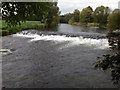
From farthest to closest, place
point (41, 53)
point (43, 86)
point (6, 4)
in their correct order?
1. point (41, 53)
2. point (43, 86)
3. point (6, 4)

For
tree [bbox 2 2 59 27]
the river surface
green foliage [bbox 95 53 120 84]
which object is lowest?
the river surface

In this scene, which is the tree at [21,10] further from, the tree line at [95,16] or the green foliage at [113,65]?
the tree line at [95,16]

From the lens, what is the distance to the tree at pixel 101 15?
7200cm

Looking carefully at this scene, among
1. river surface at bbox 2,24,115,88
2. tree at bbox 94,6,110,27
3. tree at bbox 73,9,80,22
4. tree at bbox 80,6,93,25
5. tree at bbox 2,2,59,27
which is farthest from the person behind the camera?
tree at bbox 73,9,80,22

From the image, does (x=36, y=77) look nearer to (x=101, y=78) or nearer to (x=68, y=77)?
(x=68, y=77)

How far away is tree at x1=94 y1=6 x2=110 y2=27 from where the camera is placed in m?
72.0

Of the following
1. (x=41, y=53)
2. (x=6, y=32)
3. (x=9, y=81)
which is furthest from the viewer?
(x=6, y=32)

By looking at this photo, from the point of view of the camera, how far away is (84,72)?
13844 millimetres

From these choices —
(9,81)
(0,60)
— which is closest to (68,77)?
(9,81)

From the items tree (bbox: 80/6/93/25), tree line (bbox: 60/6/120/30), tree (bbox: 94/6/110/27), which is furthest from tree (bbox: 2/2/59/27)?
tree (bbox: 80/6/93/25)

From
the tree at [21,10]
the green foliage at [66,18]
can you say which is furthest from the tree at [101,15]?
the tree at [21,10]

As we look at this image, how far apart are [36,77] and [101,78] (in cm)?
352

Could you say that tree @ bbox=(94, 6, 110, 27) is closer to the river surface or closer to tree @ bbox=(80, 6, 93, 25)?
tree @ bbox=(80, 6, 93, 25)

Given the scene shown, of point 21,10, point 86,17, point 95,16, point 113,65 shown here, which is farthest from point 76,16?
point 113,65
